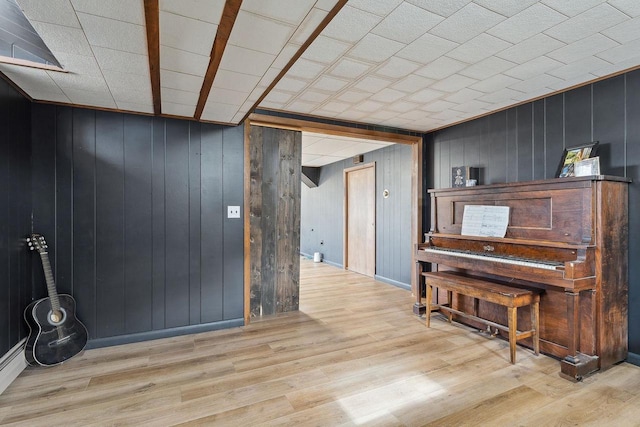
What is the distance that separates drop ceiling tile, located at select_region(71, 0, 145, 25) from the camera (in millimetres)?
1370

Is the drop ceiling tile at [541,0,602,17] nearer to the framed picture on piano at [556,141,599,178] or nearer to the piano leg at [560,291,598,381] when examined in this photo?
the framed picture on piano at [556,141,599,178]

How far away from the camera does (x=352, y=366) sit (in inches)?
96.7

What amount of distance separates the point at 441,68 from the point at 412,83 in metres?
0.32

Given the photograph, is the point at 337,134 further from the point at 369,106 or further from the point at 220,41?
the point at 220,41

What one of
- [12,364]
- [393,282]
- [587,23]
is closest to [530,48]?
[587,23]

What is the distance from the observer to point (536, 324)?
2.61 meters

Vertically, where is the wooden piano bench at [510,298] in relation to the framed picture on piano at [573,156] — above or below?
below

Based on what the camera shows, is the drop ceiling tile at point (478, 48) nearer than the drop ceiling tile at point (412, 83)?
Yes

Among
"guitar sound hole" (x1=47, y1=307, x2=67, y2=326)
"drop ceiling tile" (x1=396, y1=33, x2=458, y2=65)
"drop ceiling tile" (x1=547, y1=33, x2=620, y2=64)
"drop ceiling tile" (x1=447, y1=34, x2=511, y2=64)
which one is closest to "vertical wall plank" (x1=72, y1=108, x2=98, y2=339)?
"guitar sound hole" (x1=47, y1=307, x2=67, y2=326)

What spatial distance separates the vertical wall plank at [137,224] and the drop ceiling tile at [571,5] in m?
3.11

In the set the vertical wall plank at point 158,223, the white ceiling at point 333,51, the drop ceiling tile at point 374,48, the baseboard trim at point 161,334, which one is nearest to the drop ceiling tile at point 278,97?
the white ceiling at point 333,51

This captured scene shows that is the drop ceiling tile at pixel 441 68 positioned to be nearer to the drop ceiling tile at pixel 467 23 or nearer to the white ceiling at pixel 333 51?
the white ceiling at pixel 333 51

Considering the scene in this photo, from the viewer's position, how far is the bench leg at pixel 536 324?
2607 mm

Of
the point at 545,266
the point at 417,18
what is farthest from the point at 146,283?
the point at 545,266
